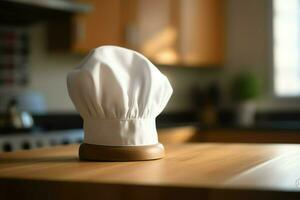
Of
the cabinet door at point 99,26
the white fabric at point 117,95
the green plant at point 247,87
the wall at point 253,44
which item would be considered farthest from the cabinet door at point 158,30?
the white fabric at point 117,95

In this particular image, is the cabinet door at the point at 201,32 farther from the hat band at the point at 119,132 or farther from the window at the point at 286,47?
the hat band at the point at 119,132

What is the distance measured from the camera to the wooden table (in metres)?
0.71

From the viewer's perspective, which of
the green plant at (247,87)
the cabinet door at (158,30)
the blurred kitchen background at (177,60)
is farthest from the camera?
the green plant at (247,87)

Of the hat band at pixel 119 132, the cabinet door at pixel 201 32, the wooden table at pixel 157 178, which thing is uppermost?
the cabinet door at pixel 201 32

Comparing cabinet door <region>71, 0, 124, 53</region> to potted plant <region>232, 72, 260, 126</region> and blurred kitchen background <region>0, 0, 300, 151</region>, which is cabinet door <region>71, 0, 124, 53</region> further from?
potted plant <region>232, 72, 260, 126</region>

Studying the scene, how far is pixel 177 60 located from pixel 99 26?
2.58ft

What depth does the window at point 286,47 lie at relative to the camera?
13.1 ft

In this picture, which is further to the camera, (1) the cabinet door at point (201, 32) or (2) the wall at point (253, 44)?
(2) the wall at point (253, 44)

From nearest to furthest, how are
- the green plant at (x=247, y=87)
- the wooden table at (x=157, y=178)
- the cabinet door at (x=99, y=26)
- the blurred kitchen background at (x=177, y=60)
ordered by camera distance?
the wooden table at (x=157, y=178)
the blurred kitchen background at (x=177, y=60)
the cabinet door at (x=99, y=26)
the green plant at (x=247, y=87)

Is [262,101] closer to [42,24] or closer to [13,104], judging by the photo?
[42,24]

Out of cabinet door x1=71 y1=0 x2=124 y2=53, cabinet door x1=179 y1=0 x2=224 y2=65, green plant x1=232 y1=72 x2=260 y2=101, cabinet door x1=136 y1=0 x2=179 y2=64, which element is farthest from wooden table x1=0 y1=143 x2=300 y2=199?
green plant x1=232 y1=72 x2=260 y2=101

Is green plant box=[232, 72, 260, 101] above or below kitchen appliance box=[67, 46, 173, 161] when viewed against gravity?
below

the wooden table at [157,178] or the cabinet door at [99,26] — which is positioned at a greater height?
the cabinet door at [99,26]

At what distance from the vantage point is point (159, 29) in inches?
137
